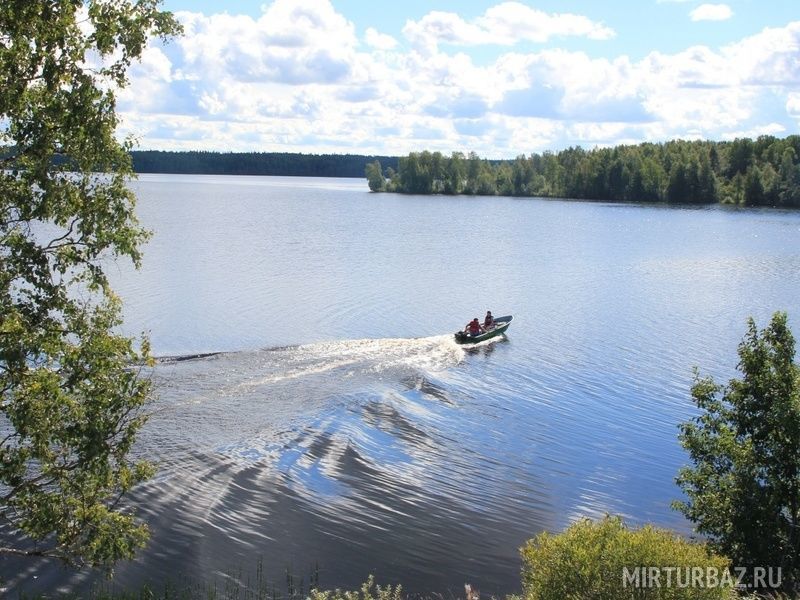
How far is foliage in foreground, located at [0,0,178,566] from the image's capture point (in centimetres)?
1168

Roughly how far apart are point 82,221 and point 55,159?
3.76 feet

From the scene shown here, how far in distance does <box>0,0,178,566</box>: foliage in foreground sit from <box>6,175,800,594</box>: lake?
16.1 ft

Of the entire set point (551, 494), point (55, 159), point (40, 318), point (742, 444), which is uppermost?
point (55, 159)

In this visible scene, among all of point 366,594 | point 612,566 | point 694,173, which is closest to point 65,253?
point 366,594

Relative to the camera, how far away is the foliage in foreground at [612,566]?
11.5m

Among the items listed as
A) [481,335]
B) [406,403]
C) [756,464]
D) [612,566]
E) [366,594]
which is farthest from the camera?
[481,335]

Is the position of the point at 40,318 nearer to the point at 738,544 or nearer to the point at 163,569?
the point at 163,569

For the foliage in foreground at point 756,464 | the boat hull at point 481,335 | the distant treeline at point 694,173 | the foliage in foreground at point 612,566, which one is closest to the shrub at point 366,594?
the foliage in foreground at point 612,566

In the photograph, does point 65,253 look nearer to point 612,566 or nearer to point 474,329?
point 612,566

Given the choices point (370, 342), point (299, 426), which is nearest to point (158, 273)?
point (370, 342)

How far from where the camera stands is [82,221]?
41.7 ft

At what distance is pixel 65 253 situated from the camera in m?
12.6

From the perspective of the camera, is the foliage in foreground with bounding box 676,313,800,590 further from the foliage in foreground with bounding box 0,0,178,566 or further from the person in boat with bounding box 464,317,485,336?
the person in boat with bounding box 464,317,485,336

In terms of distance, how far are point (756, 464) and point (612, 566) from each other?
6.72 meters
